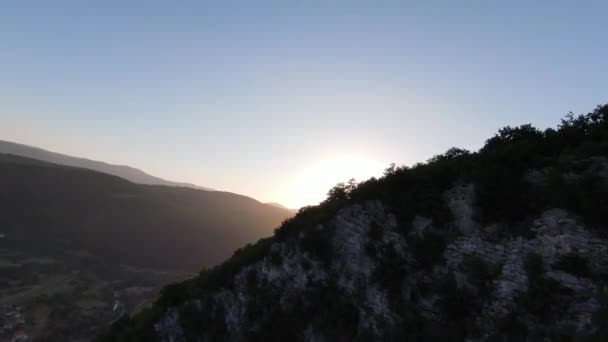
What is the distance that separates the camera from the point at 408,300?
15781 millimetres

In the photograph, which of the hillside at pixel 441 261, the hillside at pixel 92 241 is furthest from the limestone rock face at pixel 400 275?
the hillside at pixel 92 241

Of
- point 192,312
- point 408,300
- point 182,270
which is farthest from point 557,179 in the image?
point 182,270

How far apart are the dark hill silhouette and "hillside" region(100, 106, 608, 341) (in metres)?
88.8

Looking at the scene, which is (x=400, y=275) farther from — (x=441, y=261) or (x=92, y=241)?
(x=92, y=241)

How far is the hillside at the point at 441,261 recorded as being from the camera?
12898mm

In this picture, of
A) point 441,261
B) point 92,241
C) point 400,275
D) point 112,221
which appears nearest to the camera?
point 441,261

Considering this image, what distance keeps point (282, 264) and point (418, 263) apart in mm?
8225

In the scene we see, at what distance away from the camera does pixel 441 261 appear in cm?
1600

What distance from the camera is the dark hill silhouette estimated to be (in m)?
103

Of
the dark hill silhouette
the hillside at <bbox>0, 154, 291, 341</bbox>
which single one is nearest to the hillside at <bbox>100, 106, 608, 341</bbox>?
the hillside at <bbox>0, 154, 291, 341</bbox>

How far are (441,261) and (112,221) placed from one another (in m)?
129

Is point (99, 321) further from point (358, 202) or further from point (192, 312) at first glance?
point (358, 202)

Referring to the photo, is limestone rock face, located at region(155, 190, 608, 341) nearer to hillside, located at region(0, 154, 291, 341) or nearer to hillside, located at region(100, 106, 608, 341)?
hillside, located at region(100, 106, 608, 341)

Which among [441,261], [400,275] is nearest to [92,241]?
[400,275]
